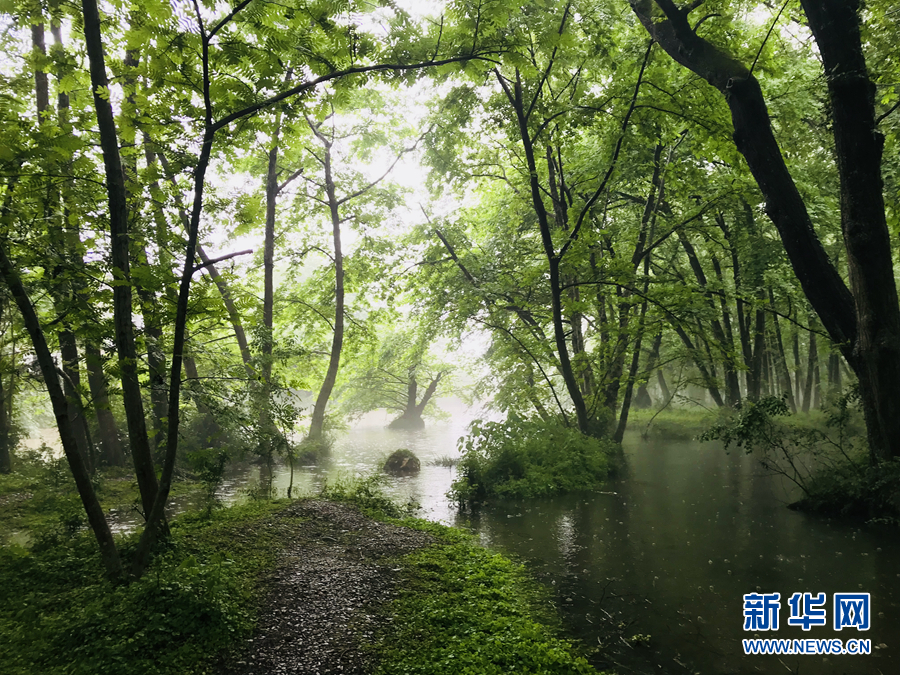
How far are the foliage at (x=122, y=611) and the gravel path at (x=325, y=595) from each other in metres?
0.22

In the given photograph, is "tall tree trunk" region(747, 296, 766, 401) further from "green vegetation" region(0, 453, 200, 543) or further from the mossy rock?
"green vegetation" region(0, 453, 200, 543)

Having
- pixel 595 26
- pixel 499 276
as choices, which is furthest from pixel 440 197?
pixel 595 26

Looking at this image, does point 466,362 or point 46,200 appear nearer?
point 46,200

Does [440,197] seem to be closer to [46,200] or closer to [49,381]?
[46,200]

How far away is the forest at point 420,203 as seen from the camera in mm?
4055

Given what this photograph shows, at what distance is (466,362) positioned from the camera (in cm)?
2339

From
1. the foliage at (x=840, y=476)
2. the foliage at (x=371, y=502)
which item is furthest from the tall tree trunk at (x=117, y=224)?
the foliage at (x=840, y=476)

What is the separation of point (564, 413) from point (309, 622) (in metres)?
8.96

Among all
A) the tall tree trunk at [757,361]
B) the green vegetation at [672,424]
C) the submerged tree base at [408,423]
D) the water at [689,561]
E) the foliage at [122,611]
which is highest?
the tall tree trunk at [757,361]

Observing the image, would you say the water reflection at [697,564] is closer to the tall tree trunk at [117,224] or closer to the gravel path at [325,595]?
the gravel path at [325,595]

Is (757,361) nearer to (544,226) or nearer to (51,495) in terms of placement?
(544,226)

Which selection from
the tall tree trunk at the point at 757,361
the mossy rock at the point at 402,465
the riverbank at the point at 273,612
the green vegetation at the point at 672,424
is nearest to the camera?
the riverbank at the point at 273,612

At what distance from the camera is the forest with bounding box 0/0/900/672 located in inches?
160

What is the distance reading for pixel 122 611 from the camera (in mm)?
3564
